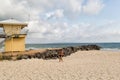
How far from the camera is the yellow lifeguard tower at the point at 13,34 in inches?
1057

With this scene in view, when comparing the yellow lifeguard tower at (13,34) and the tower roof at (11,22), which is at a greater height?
the tower roof at (11,22)

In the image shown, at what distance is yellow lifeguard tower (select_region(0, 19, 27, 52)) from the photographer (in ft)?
88.1

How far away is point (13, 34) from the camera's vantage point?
26.6 meters

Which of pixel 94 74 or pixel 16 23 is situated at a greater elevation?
pixel 16 23

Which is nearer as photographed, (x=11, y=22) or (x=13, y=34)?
(x=13, y=34)

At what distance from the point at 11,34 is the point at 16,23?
1461 mm

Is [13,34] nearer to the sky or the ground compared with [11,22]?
nearer to the ground

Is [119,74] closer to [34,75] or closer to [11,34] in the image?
[34,75]

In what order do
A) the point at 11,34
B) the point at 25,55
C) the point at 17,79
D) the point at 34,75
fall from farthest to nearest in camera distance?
the point at 11,34 < the point at 25,55 < the point at 34,75 < the point at 17,79

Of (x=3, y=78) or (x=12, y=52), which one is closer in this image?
(x=3, y=78)

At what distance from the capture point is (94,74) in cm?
1238

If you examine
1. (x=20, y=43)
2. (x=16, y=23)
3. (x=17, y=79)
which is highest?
(x=16, y=23)

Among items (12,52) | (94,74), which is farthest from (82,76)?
(12,52)

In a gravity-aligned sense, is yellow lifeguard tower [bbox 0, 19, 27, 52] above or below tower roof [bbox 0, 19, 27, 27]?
below
